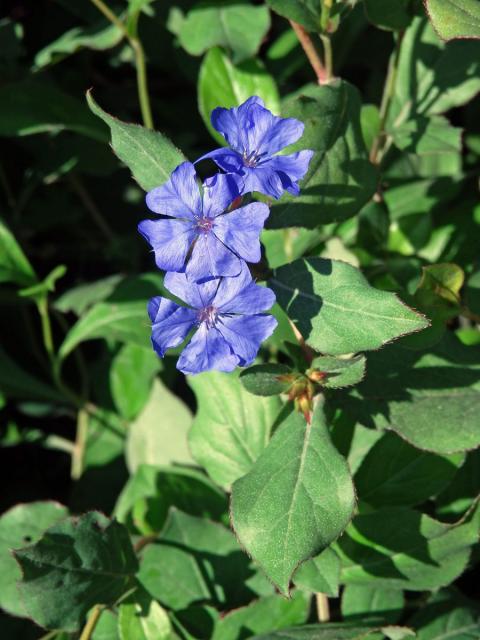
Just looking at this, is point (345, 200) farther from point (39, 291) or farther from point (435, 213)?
point (39, 291)

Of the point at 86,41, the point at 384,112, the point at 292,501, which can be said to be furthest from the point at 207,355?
the point at 86,41

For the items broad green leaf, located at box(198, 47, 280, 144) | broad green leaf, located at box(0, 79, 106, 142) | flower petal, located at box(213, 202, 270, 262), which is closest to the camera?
flower petal, located at box(213, 202, 270, 262)

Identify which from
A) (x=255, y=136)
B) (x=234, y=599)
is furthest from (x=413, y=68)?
(x=234, y=599)

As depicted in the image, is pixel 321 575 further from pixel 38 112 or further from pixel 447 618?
pixel 38 112

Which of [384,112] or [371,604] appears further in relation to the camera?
[384,112]

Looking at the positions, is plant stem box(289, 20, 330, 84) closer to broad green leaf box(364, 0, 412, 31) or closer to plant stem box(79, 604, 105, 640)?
broad green leaf box(364, 0, 412, 31)

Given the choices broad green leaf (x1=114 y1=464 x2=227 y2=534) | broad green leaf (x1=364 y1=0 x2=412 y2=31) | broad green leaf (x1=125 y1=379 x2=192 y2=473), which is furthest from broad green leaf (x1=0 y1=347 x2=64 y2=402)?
broad green leaf (x1=364 y1=0 x2=412 y2=31)

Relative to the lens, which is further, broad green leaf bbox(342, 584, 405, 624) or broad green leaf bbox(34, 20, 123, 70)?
broad green leaf bbox(34, 20, 123, 70)
